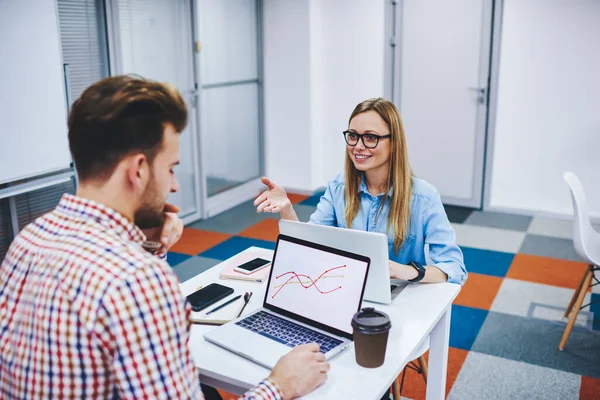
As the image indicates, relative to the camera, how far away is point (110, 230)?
1.10 m

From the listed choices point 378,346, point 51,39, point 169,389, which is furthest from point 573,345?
point 51,39

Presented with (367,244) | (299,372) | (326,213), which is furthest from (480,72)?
(299,372)

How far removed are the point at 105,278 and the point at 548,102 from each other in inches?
186

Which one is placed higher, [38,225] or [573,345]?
[38,225]

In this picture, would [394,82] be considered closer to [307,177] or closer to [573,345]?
[307,177]

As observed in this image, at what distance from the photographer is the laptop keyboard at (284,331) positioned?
1553mm

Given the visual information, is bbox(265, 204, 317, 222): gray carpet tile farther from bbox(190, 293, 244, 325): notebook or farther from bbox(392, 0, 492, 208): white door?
bbox(190, 293, 244, 325): notebook

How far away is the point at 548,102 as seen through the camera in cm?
496

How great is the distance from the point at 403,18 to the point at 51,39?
3.13 m

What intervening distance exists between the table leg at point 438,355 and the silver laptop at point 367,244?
19 cm

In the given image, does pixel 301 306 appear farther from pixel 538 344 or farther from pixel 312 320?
pixel 538 344

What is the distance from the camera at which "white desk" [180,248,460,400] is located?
55.4 inches

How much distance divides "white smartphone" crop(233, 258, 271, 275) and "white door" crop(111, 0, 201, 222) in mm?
2533

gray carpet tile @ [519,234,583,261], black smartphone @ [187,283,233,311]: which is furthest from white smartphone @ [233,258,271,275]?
gray carpet tile @ [519,234,583,261]
